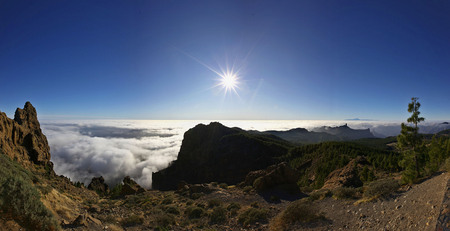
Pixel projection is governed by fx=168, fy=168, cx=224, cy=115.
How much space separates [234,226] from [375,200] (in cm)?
909

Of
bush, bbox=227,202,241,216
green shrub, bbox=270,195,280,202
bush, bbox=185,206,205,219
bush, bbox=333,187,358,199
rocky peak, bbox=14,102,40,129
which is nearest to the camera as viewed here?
bush, bbox=333,187,358,199

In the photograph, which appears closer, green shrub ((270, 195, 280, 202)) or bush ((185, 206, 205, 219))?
bush ((185, 206, 205, 219))

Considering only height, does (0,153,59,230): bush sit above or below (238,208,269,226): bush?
above

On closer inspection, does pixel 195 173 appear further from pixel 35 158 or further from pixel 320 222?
pixel 320 222

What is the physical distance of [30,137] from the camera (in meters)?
35.9

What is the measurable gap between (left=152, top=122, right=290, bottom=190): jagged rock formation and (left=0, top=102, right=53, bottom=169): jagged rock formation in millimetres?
57909

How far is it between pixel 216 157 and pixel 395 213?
9253 cm

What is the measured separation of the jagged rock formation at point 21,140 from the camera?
2778 cm

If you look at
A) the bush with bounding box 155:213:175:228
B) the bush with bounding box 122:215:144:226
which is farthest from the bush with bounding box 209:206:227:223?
the bush with bounding box 122:215:144:226

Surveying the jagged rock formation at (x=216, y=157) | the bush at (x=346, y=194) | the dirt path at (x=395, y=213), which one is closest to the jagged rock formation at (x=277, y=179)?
the bush at (x=346, y=194)

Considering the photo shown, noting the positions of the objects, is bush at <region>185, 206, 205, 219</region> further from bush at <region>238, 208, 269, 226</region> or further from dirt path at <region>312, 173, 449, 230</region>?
dirt path at <region>312, 173, 449, 230</region>

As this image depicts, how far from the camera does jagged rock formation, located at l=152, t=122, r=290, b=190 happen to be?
80688 millimetres

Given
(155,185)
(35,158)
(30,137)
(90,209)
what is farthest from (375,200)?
(155,185)

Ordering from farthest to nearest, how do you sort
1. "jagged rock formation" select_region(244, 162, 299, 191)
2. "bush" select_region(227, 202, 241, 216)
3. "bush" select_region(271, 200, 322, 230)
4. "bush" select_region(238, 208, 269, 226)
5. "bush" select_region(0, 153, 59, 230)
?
"jagged rock formation" select_region(244, 162, 299, 191), "bush" select_region(227, 202, 241, 216), "bush" select_region(238, 208, 269, 226), "bush" select_region(271, 200, 322, 230), "bush" select_region(0, 153, 59, 230)
